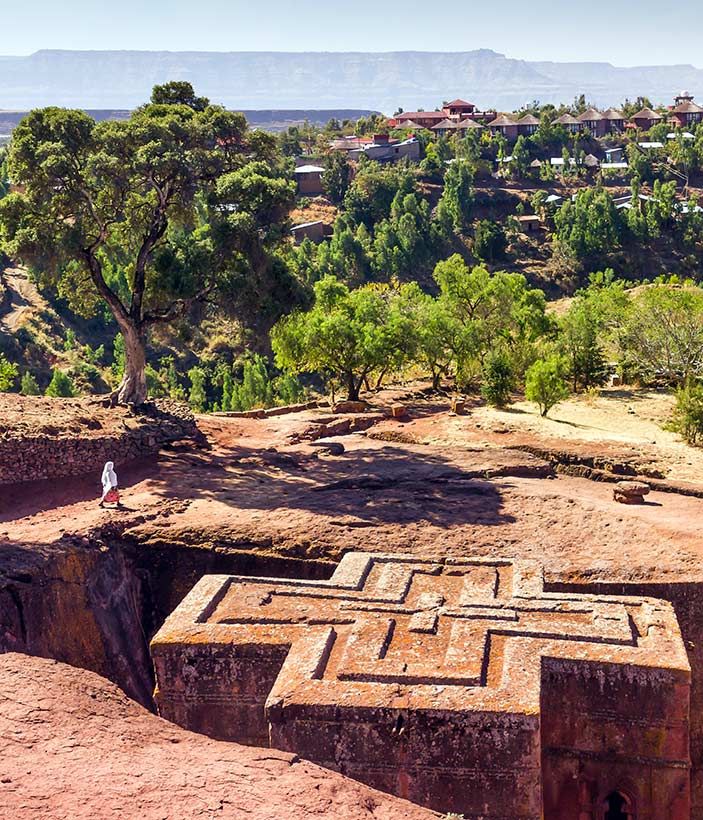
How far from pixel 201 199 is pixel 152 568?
30.1 ft

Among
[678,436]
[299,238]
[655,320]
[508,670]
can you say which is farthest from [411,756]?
[299,238]

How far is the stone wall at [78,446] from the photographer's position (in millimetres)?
18156

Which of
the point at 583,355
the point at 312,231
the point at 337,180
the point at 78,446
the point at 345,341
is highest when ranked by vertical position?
the point at 337,180

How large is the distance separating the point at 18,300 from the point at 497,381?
120ft

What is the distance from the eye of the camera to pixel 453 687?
395 inches

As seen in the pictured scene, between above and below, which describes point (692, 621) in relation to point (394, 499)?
below

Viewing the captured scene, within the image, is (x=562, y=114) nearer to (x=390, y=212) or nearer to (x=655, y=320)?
(x=390, y=212)

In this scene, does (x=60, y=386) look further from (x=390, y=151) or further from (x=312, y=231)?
(x=390, y=151)

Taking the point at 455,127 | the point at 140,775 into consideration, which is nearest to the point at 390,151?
the point at 455,127

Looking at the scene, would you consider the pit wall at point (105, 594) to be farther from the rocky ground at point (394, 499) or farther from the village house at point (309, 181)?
the village house at point (309, 181)

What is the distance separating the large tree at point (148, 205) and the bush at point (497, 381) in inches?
383

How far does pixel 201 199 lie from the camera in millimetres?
21344

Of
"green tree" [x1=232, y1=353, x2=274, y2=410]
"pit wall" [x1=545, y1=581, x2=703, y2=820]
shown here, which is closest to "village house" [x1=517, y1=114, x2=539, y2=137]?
"green tree" [x1=232, y1=353, x2=274, y2=410]

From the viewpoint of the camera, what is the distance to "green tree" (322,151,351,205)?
79250 mm
